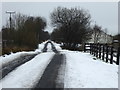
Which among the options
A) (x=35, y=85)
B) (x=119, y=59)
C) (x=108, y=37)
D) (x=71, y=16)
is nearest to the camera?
(x=35, y=85)

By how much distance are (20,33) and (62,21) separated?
23406 millimetres

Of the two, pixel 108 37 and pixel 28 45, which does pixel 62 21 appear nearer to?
pixel 28 45

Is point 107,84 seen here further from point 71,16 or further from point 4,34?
point 71,16

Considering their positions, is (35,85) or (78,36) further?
(78,36)

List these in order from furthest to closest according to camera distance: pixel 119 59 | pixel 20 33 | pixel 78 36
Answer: pixel 78 36 < pixel 20 33 < pixel 119 59

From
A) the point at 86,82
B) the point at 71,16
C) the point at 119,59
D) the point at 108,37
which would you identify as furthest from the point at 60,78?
the point at 108,37

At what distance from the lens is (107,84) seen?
34.1ft

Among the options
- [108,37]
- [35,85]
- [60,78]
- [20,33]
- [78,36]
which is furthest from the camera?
[108,37]

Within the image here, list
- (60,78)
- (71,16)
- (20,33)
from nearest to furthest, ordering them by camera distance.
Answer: (60,78) < (20,33) < (71,16)

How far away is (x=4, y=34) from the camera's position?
47.7 m

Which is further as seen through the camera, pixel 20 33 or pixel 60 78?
pixel 20 33

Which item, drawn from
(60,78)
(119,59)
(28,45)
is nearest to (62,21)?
(28,45)

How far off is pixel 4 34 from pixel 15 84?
3813cm

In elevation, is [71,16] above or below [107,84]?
above
